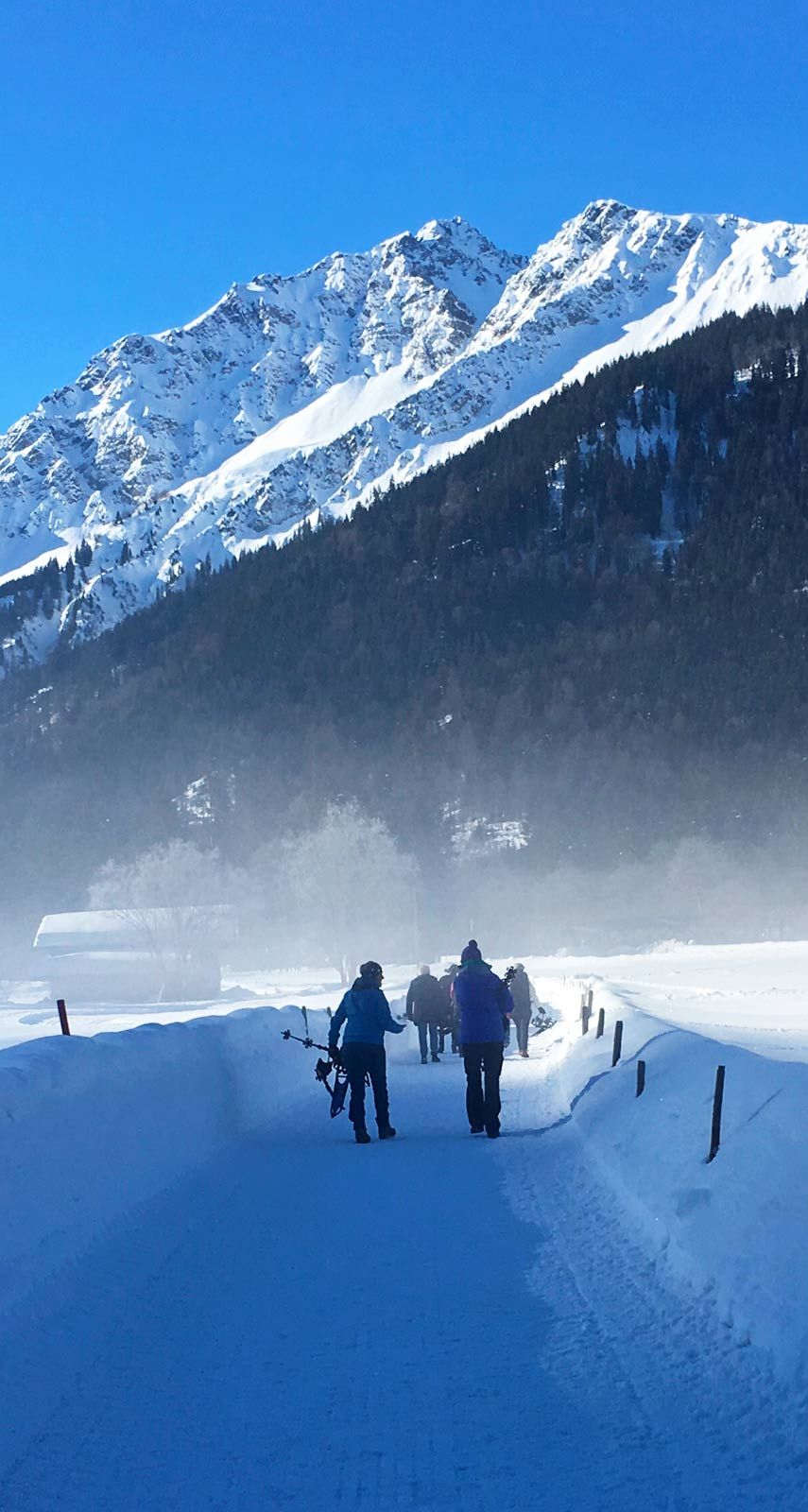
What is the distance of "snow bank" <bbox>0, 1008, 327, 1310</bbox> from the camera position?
7.64m

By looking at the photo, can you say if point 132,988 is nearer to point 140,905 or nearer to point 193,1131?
point 140,905

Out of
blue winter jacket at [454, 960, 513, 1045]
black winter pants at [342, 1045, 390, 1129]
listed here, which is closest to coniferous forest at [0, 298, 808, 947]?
blue winter jacket at [454, 960, 513, 1045]

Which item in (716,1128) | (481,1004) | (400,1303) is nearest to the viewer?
(400,1303)

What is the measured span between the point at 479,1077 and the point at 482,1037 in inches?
16.9

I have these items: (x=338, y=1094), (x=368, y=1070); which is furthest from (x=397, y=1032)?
(x=338, y=1094)

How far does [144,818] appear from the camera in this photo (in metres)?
127

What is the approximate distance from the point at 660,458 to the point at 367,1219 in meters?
167

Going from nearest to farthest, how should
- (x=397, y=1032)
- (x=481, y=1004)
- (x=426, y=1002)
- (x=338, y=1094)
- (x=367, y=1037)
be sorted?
(x=397, y=1032)
(x=367, y=1037)
(x=481, y=1004)
(x=338, y=1094)
(x=426, y=1002)

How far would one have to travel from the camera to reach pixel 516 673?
133500mm

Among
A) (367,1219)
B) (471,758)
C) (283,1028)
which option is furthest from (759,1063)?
(471,758)

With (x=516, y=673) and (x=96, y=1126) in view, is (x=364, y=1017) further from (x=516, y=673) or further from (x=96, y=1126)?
(x=516, y=673)

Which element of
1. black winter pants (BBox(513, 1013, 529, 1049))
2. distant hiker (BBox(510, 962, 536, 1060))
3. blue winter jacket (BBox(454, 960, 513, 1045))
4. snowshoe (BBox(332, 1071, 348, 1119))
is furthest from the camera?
distant hiker (BBox(510, 962, 536, 1060))

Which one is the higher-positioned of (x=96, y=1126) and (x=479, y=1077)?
(x=96, y=1126)

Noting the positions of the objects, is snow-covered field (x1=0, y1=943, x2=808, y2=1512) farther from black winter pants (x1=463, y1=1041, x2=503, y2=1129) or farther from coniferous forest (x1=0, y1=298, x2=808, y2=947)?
coniferous forest (x1=0, y1=298, x2=808, y2=947)
